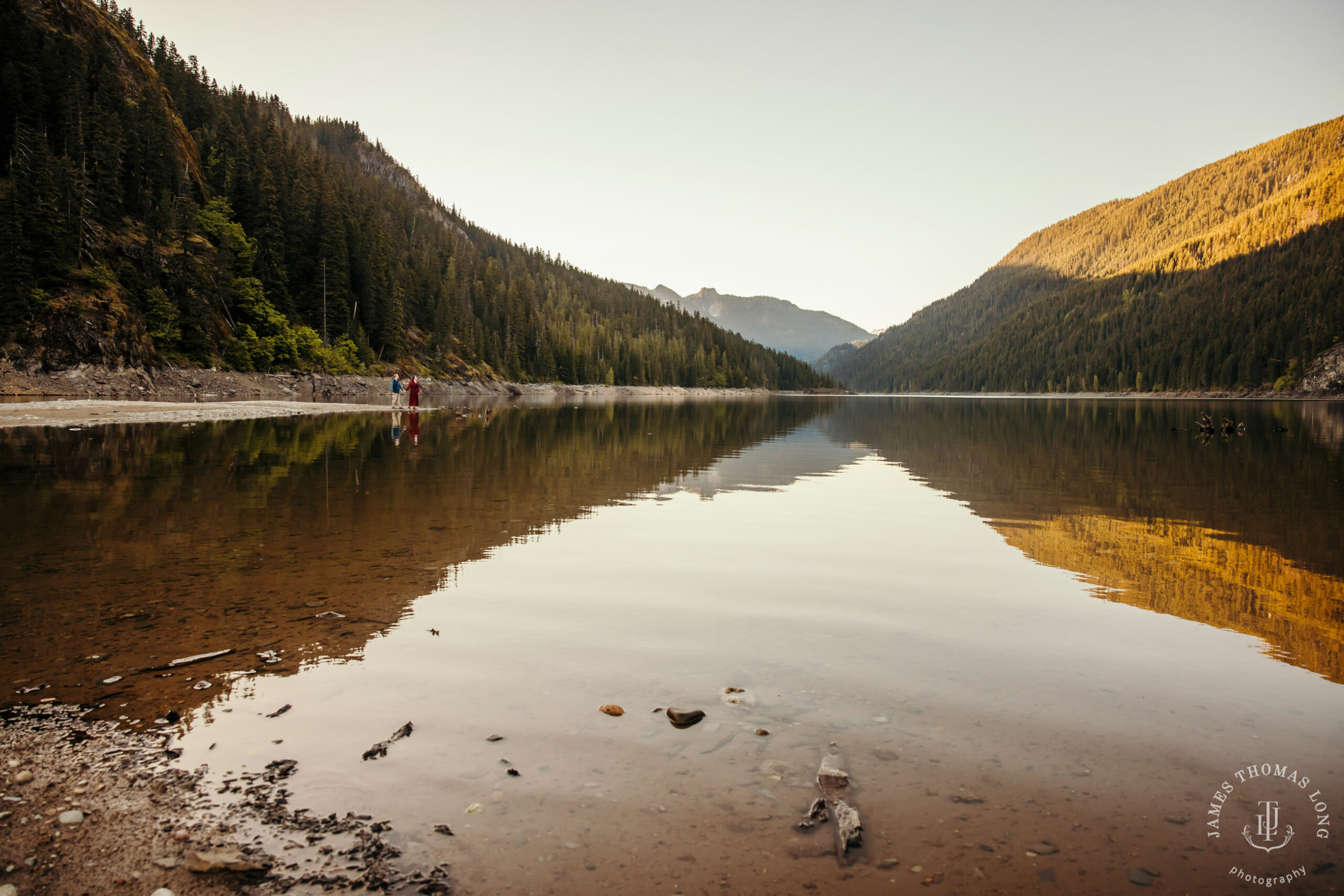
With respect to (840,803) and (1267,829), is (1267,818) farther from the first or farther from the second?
(840,803)

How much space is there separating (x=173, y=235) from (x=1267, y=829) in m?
76.8

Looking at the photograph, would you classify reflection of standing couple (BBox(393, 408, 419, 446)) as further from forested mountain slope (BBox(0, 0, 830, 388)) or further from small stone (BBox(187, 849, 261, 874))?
small stone (BBox(187, 849, 261, 874))

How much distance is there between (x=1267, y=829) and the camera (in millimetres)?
3916

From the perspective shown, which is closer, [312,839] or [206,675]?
[312,839]

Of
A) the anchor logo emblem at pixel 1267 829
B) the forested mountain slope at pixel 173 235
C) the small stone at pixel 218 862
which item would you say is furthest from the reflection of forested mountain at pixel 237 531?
the forested mountain slope at pixel 173 235

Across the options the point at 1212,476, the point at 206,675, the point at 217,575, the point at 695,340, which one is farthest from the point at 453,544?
the point at 695,340

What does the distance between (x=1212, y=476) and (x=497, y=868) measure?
24.2m

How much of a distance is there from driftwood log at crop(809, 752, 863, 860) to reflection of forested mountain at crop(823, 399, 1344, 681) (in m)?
5.19

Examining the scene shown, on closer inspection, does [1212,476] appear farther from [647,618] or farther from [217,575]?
[217,575]

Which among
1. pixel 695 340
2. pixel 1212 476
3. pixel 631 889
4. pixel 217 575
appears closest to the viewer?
pixel 631 889

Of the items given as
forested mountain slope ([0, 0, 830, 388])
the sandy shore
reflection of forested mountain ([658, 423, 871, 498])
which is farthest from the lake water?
forested mountain slope ([0, 0, 830, 388])

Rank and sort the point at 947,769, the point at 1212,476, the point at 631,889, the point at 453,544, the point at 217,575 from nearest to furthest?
the point at 631,889
the point at 947,769
the point at 217,575
the point at 453,544
the point at 1212,476

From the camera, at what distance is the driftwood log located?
355 cm

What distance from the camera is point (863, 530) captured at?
12.8 metres
